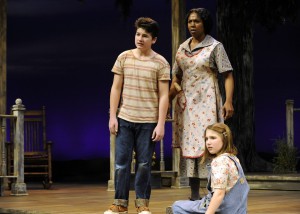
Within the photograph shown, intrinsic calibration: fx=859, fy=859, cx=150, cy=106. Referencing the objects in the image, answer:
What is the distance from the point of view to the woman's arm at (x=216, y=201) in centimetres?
469

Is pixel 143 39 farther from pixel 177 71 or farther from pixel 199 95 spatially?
pixel 199 95

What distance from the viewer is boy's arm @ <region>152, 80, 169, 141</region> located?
5.48 meters

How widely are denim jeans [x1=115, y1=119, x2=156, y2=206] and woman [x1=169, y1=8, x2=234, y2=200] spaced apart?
0.25 meters

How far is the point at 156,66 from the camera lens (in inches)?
217

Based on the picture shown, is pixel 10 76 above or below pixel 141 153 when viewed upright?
above

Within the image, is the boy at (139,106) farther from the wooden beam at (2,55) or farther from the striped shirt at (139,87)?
the wooden beam at (2,55)

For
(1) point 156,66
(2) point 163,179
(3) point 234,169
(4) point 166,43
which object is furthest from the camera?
(4) point 166,43

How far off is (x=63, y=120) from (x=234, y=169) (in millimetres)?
11013

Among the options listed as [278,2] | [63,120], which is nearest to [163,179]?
[278,2]

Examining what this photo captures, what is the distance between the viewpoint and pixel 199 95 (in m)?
5.59

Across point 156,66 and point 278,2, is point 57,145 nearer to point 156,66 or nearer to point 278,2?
point 278,2

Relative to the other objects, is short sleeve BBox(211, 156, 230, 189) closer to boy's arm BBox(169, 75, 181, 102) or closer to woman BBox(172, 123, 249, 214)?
woman BBox(172, 123, 249, 214)

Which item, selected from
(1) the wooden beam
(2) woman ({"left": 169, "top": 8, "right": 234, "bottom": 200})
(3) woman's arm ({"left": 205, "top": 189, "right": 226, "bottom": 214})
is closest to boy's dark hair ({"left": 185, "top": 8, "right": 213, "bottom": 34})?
(2) woman ({"left": 169, "top": 8, "right": 234, "bottom": 200})

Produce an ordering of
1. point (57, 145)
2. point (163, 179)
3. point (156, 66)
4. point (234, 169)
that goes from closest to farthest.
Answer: point (234, 169), point (156, 66), point (163, 179), point (57, 145)
